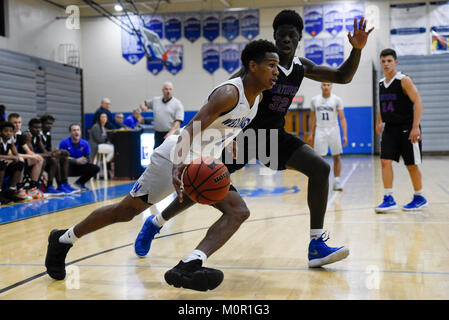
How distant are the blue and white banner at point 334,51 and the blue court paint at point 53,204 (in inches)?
457

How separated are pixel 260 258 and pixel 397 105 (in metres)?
3.16

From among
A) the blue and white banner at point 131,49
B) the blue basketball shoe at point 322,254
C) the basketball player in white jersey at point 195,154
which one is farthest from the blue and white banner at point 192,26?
the blue basketball shoe at point 322,254

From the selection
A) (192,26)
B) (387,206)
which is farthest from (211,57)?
(387,206)

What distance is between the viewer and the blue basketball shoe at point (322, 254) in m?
3.19

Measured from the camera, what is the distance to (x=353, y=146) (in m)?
18.7

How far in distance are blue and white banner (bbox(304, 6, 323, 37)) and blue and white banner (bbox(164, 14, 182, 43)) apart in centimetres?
474

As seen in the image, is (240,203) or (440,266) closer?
(240,203)

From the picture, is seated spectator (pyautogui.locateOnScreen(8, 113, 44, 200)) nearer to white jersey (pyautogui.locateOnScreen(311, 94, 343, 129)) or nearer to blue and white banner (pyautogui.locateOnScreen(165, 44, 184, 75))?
white jersey (pyautogui.locateOnScreen(311, 94, 343, 129))

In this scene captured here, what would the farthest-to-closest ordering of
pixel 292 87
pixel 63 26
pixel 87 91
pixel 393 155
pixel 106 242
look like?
1. pixel 87 91
2. pixel 63 26
3. pixel 393 155
4. pixel 106 242
5. pixel 292 87

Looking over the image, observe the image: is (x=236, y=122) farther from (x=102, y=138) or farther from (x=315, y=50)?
(x=315, y=50)

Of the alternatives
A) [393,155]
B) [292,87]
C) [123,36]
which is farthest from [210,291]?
[123,36]
